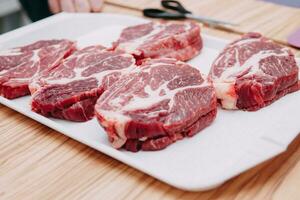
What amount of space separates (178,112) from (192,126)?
0.08 metres

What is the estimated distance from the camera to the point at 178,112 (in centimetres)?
141

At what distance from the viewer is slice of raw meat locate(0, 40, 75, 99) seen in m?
1.78

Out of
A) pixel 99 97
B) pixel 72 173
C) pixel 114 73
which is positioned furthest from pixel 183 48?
pixel 72 173

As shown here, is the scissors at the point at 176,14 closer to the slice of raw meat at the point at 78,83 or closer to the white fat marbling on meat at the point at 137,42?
the white fat marbling on meat at the point at 137,42

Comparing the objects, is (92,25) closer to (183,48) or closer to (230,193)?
(183,48)

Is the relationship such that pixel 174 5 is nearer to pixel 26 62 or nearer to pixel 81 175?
pixel 26 62

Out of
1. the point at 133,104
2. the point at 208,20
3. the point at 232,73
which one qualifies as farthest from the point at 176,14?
the point at 133,104

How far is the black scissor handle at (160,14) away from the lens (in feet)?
8.16

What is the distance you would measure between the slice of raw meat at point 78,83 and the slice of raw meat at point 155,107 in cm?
12

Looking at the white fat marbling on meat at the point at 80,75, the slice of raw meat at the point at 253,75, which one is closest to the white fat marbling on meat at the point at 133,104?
the slice of raw meat at the point at 253,75

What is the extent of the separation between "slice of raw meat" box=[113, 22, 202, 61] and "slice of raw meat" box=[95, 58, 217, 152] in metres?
0.35

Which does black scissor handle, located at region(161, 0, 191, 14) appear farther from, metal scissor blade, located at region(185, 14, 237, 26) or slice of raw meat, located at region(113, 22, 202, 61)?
slice of raw meat, located at region(113, 22, 202, 61)

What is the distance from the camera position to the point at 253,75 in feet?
5.29

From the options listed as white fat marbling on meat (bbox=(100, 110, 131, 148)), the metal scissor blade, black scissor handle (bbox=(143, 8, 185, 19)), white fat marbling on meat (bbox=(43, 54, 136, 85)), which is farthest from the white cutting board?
black scissor handle (bbox=(143, 8, 185, 19))
